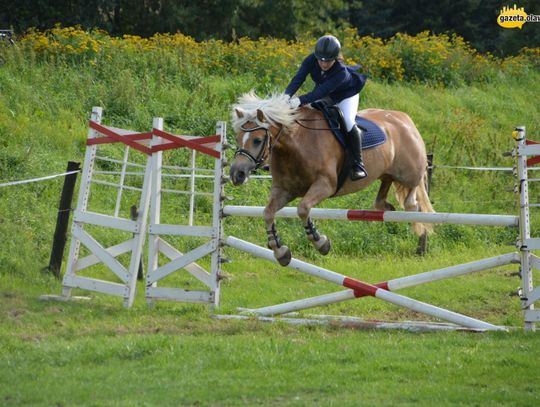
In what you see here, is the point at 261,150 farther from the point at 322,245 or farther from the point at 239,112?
the point at 322,245

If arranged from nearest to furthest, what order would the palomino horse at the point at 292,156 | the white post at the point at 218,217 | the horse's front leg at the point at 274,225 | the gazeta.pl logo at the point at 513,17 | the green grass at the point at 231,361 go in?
1. the green grass at the point at 231,361
2. the palomino horse at the point at 292,156
3. the horse's front leg at the point at 274,225
4. the white post at the point at 218,217
5. the gazeta.pl logo at the point at 513,17

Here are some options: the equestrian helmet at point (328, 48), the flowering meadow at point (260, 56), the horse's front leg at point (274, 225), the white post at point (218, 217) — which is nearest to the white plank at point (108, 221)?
the white post at point (218, 217)

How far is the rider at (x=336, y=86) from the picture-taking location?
9.55 m

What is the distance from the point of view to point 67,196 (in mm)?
12109

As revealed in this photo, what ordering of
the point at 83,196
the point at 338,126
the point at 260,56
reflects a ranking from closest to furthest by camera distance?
1. the point at 338,126
2. the point at 83,196
3. the point at 260,56

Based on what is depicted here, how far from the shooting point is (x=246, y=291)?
489 inches

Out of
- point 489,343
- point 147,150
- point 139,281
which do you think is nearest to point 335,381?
point 489,343

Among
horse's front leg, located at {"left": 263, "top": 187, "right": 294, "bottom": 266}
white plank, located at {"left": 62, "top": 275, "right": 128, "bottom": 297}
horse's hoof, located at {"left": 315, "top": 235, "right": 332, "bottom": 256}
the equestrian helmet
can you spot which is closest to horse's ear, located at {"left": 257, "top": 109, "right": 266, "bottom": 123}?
horse's front leg, located at {"left": 263, "top": 187, "right": 294, "bottom": 266}

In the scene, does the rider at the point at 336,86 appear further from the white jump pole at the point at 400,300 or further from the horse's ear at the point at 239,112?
the white jump pole at the point at 400,300

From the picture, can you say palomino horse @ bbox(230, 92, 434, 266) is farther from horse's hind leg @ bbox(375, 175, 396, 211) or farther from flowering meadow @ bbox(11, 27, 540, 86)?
flowering meadow @ bbox(11, 27, 540, 86)

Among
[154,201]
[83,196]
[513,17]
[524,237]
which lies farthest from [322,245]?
[513,17]

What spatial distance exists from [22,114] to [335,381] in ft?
35.7

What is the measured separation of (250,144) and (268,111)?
44cm

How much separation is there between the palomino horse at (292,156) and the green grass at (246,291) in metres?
1.26
